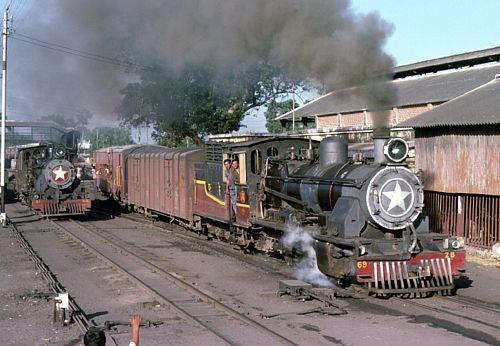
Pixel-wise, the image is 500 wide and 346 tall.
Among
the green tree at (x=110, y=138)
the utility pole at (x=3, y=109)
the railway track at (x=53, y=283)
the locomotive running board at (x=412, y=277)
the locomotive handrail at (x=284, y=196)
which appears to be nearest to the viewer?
the railway track at (x=53, y=283)

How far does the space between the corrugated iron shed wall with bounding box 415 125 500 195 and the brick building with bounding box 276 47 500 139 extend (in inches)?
101

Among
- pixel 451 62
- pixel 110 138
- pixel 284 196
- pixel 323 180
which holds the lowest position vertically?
pixel 284 196

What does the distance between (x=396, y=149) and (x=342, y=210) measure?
4.40 feet

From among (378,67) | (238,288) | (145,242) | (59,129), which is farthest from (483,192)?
(59,129)

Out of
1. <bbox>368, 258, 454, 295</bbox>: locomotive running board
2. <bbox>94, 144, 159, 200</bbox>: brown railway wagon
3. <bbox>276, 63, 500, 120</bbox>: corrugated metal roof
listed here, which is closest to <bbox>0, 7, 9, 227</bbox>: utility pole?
<bbox>94, 144, 159, 200</bbox>: brown railway wagon

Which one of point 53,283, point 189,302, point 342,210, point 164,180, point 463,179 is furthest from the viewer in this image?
point 164,180

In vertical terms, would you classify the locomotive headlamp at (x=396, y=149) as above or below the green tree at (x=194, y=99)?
below

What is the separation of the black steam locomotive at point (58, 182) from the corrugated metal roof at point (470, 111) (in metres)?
13.7

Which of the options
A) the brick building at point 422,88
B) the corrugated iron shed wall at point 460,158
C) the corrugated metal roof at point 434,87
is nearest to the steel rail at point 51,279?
the corrugated metal roof at point 434,87

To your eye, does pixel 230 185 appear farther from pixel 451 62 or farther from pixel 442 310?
pixel 451 62

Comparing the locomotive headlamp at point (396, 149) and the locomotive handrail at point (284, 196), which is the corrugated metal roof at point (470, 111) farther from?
the locomotive handrail at point (284, 196)

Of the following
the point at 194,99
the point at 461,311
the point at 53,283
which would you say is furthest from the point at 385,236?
the point at 194,99

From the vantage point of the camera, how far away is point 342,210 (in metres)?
10.4

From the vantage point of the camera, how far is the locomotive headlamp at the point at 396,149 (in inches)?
395
